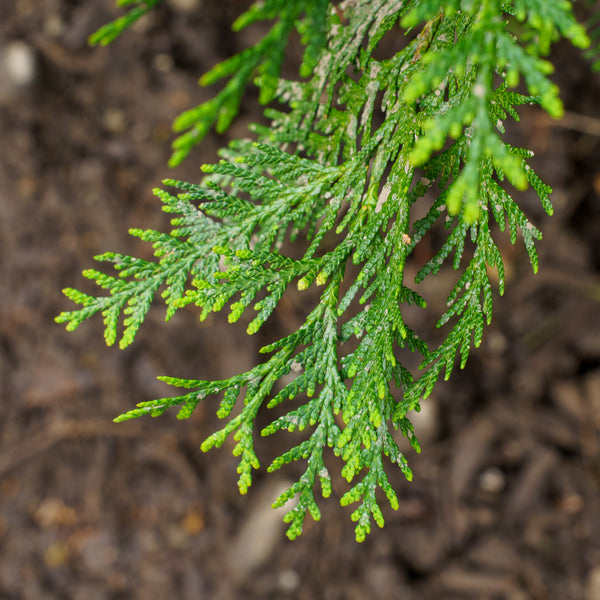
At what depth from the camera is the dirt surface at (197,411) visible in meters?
2.70

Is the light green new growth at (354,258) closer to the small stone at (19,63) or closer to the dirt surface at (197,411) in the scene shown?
the dirt surface at (197,411)

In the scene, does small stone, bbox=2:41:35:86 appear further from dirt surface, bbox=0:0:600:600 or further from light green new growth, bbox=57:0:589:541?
light green new growth, bbox=57:0:589:541

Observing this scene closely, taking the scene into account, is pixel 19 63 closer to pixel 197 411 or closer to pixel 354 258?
pixel 197 411

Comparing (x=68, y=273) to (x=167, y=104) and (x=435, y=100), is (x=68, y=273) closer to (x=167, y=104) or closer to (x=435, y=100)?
(x=167, y=104)

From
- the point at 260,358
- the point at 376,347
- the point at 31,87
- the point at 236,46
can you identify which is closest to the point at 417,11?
the point at 376,347

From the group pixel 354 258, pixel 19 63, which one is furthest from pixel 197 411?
pixel 19 63

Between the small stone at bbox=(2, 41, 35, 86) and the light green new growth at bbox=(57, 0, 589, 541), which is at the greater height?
the small stone at bbox=(2, 41, 35, 86)

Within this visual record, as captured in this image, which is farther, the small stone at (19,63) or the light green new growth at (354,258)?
the small stone at (19,63)

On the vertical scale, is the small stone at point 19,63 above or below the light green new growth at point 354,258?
above

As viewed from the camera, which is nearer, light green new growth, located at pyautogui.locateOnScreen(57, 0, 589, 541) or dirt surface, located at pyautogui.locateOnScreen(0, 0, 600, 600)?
light green new growth, located at pyautogui.locateOnScreen(57, 0, 589, 541)

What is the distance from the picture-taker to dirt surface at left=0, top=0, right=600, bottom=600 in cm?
270

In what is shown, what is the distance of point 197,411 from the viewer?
9.42 ft

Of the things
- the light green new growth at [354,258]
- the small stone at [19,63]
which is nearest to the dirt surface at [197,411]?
the small stone at [19,63]

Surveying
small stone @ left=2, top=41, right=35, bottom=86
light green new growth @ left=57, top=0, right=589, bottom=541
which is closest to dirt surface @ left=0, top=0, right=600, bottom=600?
small stone @ left=2, top=41, right=35, bottom=86
